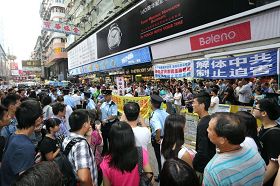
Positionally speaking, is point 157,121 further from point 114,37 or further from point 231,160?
point 114,37

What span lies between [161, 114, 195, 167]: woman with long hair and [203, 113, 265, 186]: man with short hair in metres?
0.71

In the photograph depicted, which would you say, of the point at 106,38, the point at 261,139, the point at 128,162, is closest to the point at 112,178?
the point at 128,162

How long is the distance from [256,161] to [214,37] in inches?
393

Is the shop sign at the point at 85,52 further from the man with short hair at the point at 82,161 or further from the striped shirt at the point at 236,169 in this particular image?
the striped shirt at the point at 236,169

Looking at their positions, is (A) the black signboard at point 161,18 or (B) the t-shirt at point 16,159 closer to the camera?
(B) the t-shirt at point 16,159

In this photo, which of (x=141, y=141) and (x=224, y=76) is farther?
(x=224, y=76)

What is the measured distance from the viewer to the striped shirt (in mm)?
2049

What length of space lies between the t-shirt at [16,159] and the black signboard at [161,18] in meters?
9.56

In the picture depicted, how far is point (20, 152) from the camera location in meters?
2.52

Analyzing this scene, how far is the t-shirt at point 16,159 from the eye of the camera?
8.21ft

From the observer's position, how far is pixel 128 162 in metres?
2.51

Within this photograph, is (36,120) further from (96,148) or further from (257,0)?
(257,0)

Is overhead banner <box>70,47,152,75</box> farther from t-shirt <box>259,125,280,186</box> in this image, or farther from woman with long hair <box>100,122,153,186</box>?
woman with long hair <box>100,122,153,186</box>

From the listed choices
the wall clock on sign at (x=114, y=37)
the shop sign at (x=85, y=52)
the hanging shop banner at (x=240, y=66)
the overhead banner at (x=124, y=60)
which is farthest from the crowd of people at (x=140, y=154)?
the shop sign at (x=85, y=52)
